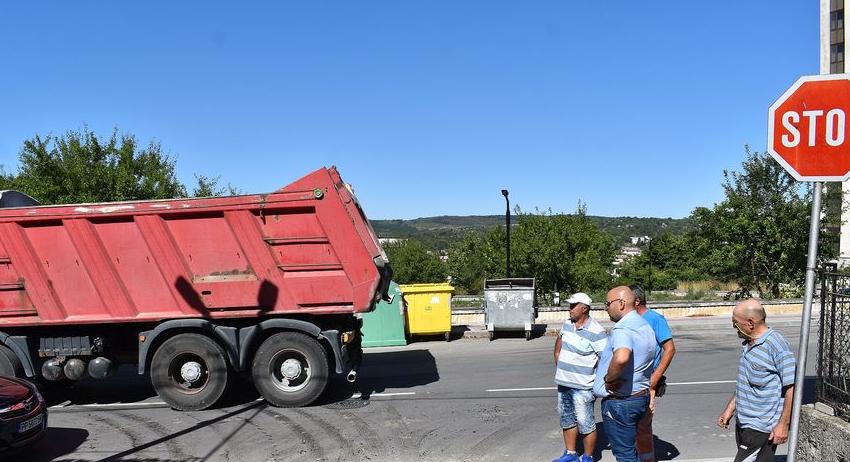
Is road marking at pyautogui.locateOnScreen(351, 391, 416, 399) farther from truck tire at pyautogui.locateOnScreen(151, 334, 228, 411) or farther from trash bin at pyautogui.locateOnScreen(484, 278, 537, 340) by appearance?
trash bin at pyautogui.locateOnScreen(484, 278, 537, 340)

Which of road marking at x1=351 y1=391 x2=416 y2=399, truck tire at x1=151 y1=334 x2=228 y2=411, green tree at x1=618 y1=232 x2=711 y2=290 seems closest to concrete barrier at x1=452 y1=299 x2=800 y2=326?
road marking at x1=351 y1=391 x2=416 y2=399

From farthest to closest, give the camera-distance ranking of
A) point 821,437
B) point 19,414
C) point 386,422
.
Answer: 1. point 386,422
2. point 19,414
3. point 821,437

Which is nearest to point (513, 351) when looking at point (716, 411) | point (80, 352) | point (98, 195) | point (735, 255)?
point (716, 411)

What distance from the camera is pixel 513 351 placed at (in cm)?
1317

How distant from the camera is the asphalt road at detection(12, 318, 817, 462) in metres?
6.50

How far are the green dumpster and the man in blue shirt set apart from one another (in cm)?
757

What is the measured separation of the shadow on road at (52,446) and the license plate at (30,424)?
8.1 inches

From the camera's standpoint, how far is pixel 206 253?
8375mm

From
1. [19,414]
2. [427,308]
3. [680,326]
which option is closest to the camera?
[19,414]

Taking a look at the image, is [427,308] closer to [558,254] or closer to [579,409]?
[579,409]

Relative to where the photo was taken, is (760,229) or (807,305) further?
(760,229)

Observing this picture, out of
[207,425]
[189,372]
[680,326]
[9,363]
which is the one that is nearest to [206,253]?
[189,372]

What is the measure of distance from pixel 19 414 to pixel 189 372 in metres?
2.27

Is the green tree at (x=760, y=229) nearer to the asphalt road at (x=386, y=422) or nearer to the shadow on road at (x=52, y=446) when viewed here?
the asphalt road at (x=386, y=422)
